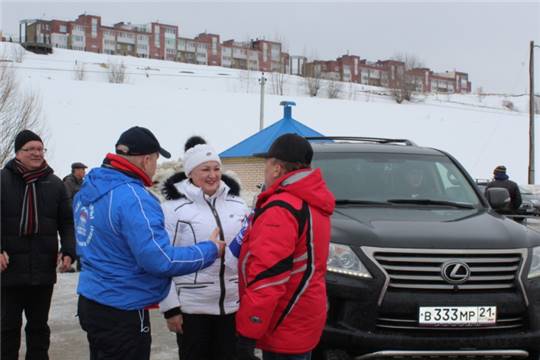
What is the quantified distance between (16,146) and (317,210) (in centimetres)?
262

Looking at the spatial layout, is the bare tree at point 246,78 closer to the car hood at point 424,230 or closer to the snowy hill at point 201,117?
the snowy hill at point 201,117

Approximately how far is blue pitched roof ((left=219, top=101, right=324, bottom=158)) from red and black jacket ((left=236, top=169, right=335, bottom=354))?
32.9 ft

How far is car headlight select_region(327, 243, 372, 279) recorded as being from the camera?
4.36m


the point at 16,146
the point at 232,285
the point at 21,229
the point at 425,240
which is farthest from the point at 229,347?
the point at 16,146

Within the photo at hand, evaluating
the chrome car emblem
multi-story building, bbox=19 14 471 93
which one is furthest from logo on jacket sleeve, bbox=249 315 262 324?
multi-story building, bbox=19 14 471 93

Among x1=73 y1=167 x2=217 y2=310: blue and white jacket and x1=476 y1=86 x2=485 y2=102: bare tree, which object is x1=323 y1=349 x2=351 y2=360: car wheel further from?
x1=476 y1=86 x2=485 y2=102: bare tree

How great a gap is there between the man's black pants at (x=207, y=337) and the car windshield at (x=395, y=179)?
1836 mm

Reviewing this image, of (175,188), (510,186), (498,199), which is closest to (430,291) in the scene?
(498,199)

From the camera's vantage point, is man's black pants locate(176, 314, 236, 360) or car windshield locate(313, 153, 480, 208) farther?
car windshield locate(313, 153, 480, 208)

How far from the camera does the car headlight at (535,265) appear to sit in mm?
4578

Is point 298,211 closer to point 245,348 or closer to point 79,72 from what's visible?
point 245,348

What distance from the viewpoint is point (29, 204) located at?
15.6 feet

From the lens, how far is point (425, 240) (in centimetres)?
445

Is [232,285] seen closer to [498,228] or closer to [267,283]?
[267,283]
